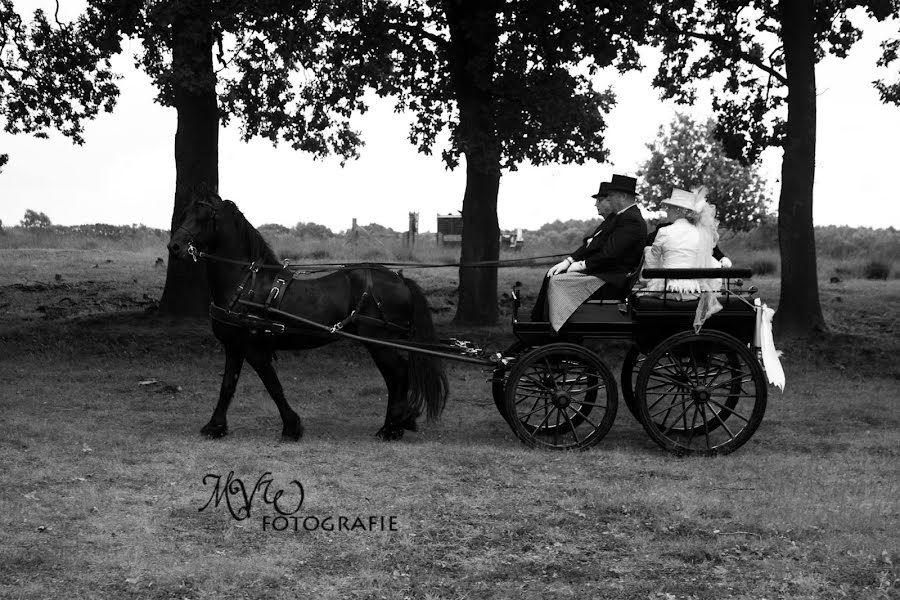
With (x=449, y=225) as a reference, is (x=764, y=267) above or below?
below

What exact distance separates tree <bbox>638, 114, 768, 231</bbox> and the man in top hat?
1871 inches

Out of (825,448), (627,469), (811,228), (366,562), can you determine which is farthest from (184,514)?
(811,228)

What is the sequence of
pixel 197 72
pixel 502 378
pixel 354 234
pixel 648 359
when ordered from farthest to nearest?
pixel 354 234 → pixel 197 72 → pixel 502 378 → pixel 648 359

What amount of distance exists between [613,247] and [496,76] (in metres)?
10.4

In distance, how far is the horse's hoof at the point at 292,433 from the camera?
1094 cm

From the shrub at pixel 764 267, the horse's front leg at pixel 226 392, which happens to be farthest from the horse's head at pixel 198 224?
the shrub at pixel 764 267

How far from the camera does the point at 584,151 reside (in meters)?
21.1

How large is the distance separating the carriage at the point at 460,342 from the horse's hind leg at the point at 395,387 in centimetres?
1

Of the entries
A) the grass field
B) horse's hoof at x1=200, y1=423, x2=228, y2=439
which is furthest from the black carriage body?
horse's hoof at x1=200, y1=423, x2=228, y2=439

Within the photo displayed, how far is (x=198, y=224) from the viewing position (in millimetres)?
10594

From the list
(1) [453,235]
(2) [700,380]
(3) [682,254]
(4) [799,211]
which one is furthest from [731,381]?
(1) [453,235]

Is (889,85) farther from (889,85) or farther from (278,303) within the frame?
(278,303)

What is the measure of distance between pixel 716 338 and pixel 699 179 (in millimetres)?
50839

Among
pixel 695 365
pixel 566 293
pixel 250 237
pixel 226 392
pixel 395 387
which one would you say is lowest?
pixel 226 392
